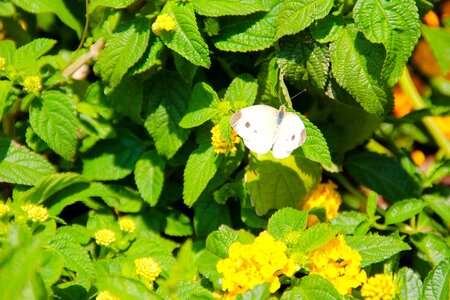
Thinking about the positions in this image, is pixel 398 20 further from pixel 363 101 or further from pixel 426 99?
pixel 426 99

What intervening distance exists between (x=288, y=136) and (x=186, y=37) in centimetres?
39

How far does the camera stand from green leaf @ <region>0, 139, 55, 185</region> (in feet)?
6.19

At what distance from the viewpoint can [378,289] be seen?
1.55m

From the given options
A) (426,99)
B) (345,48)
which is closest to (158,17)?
(345,48)

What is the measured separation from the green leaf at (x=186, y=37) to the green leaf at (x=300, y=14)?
0.23 m

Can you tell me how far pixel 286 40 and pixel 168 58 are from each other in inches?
15.1

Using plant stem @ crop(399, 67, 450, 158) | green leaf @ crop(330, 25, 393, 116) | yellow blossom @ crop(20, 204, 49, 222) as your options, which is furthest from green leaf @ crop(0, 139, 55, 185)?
plant stem @ crop(399, 67, 450, 158)

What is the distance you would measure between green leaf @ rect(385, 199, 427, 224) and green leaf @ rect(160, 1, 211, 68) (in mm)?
678

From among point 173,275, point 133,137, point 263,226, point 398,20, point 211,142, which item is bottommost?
point 263,226

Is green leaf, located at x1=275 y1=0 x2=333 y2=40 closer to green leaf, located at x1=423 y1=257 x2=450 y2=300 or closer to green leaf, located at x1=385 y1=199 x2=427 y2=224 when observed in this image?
green leaf, located at x1=385 y1=199 x2=427 y2=224

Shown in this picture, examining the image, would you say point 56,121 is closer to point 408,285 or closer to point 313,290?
point 313,290

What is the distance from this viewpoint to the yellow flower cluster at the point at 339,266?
1.54 m

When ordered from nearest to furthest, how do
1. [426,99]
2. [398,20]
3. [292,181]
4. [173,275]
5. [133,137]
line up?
[173,275] → [398,20] → [292,181] → [133,137] → [426,99]

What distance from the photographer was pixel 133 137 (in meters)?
2.11
